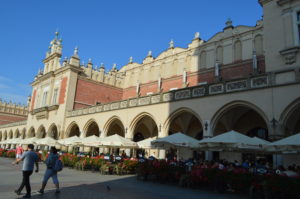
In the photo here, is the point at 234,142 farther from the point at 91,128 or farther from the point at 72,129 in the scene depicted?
the point at 72,129

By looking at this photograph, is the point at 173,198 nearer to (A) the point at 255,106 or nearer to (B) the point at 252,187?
(B) the point at 252,187

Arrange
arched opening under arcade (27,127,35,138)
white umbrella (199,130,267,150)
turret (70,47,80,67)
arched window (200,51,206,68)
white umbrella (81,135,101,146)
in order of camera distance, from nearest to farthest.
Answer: white umbrella (199,130,267,150), white umbrella (81,135,101,146), arched window (200,51,206,68), turret (70,47,80,67), arched opening under arcade (27,127,35,138)

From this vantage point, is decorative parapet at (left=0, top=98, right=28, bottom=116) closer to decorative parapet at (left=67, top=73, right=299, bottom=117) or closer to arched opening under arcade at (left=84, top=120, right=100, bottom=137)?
arched opening under arcade at (left=84, top=120, right=100, bottom=137)

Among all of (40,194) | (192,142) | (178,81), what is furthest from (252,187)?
(178,81)

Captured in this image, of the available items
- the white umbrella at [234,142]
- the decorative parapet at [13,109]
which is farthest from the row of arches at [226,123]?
the decorative parapet at [13,109]

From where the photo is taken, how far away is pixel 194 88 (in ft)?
53.7

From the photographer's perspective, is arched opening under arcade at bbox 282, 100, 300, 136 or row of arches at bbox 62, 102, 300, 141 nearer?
arched opening under arcade at bbox 282, 100, 300, 136

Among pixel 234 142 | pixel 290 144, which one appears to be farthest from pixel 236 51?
pixel 290 144

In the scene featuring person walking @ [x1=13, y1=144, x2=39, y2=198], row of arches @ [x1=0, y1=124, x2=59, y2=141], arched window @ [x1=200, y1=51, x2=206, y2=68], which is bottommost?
person walking @ [x1=13, y1=144, x2=39, y2=198]

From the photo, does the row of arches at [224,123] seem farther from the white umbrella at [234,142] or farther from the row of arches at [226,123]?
the white umbrella at [234,142]

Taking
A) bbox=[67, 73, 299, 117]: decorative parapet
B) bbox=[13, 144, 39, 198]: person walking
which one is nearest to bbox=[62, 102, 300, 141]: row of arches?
bbox=[67, 73, 299, 117]: decorative parapet

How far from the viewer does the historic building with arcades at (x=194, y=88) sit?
13.4 metres

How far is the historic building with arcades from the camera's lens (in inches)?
Answer: 528

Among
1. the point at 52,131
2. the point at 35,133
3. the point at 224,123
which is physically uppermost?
the point at 224,123
